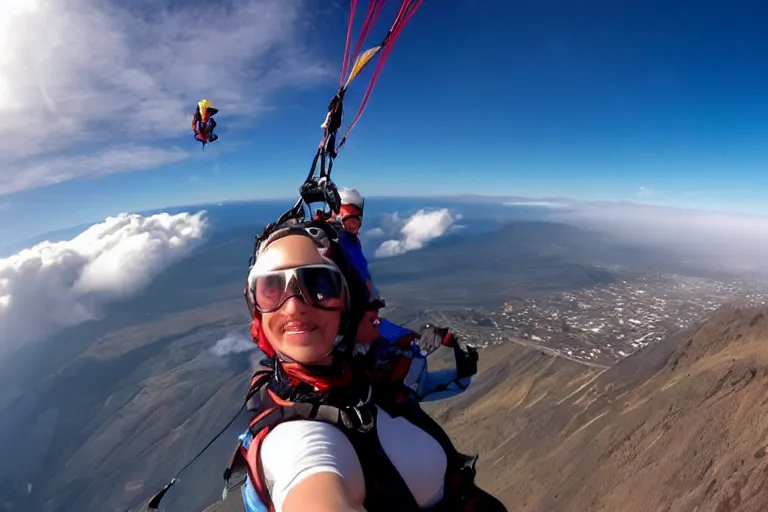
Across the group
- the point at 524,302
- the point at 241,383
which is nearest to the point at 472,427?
the point at 241,383

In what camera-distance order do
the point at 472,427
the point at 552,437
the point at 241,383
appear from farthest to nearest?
the point at 241,383 → the point at 472,427 → the point at 552,437

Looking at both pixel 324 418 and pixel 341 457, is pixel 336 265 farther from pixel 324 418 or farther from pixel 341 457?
pixel 341 457

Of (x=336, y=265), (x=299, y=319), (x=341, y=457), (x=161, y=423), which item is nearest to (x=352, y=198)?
(x=336, y=265)

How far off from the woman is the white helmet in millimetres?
2904

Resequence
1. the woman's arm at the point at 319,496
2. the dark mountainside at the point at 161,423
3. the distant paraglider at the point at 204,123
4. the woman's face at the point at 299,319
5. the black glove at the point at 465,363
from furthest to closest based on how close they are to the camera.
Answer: the dark mountainside at the point at 161,423 → the distant paraglider at the point at 204,123 → the black glove at the point at 465,363 → the woman's face at the point at 299,319 → the woman's arm at the point at 319,496

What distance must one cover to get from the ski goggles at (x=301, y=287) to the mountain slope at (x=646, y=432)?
797 inches

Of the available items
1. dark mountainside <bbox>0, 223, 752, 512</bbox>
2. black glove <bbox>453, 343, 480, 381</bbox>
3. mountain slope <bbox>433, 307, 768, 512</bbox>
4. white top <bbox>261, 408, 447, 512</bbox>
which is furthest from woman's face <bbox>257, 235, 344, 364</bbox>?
dark mountainside <bbox>0, 223, 752, 512</bbox>

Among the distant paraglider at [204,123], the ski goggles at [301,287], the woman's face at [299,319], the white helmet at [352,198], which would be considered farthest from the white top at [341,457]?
the distant paraglider at [204,123]

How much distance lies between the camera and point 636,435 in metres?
26.5

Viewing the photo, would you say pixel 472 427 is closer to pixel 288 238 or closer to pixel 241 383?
pixel 288 238

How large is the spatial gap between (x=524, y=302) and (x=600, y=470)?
15421 cm

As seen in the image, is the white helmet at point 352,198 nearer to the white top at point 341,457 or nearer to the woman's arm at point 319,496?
the white top at point 341,457

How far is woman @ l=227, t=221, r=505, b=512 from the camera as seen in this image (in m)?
1.76

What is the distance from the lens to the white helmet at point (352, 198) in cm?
565
